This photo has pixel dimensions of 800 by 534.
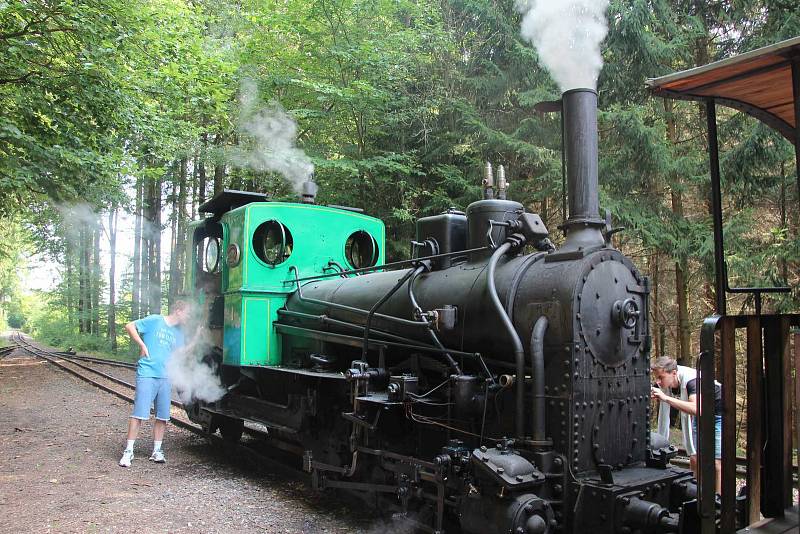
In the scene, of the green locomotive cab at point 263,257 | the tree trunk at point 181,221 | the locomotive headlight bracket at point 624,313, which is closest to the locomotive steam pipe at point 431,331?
the locomotive headlight bracket at point 624,313

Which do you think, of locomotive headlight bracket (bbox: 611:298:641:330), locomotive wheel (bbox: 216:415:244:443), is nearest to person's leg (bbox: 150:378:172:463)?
locomotive wheel (bbox: 216:415:244:443)

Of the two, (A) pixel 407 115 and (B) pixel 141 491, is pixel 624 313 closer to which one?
(B) pixel 141 491

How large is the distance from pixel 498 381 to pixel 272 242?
3.65 m

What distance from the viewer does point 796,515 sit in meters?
3.16

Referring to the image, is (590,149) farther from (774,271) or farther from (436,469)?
(774,271)

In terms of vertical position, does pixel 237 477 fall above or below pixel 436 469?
below

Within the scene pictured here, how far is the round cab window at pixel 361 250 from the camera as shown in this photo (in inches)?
293

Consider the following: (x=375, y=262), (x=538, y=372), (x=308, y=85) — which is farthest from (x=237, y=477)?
(x=308, y=85)

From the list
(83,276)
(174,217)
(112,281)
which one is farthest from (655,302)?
(83,276)

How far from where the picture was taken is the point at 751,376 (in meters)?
3.00

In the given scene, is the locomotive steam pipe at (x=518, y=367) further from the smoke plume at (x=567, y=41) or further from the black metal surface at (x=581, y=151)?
the smoke plume at (x=567, y=41)

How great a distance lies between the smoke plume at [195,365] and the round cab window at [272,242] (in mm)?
1437

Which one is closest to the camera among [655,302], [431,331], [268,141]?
[431,331]

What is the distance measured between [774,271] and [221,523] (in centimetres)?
761
